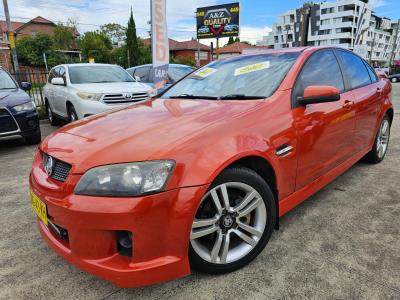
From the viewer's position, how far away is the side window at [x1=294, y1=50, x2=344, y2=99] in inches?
98.4

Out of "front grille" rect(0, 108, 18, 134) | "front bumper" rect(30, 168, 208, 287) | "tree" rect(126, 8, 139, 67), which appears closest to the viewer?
"front bumper" rect(30, 168, 208, 287)

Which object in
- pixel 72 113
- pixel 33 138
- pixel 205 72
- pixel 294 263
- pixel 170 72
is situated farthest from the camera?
pixel 170 72

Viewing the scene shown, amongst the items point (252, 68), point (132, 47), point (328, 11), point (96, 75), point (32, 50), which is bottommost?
point (96, 75)

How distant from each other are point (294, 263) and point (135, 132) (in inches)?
53.4

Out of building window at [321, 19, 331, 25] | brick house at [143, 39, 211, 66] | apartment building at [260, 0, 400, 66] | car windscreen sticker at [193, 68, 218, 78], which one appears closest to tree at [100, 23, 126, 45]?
brick house at [143, 39, 211, 66]

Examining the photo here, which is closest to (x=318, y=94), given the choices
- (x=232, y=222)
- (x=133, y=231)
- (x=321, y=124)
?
(x=321, y=124)

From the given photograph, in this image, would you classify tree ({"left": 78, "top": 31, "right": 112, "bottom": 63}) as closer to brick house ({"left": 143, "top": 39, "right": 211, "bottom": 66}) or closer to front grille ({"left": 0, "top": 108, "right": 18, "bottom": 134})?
brick house ({"left": 143, "top": 39, "right": 211, "bottom": 66})

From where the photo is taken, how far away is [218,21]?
83.6 ft

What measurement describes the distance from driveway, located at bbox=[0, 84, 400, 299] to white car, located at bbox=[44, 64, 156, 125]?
2.96 m

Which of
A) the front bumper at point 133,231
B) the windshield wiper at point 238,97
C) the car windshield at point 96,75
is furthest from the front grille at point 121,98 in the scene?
the front bumper at point 133,231

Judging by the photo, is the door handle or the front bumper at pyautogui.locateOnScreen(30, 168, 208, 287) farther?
the door handle

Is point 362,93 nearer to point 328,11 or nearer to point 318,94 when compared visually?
point 318,94

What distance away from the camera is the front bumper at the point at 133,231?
5.08 ft

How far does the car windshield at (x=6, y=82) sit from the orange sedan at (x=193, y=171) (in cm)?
439
